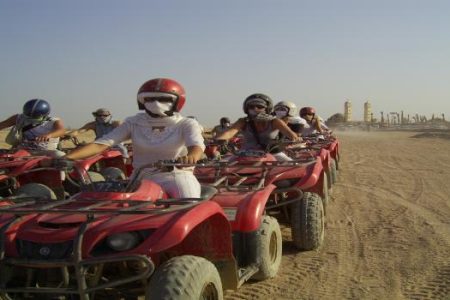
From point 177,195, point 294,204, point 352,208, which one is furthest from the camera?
point 352,208

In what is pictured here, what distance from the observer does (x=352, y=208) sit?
28.2ft

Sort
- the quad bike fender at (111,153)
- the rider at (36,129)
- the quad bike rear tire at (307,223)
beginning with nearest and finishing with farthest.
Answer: the quad bike rear tire at (307,223)
the rider at (36,129)
the quad bike fender at (111,153)

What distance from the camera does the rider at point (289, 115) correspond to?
994 cm

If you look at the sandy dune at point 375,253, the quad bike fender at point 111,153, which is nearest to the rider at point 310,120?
the sandy dune at point 375,253

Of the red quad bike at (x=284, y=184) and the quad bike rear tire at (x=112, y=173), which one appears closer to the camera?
the red quad bike at (x=284, y=184)

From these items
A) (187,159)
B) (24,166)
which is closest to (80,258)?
(187,159)

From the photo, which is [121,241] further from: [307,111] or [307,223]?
[307,111]

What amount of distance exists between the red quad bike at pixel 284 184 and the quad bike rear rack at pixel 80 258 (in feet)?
5.65

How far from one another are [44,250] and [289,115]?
7.33 m

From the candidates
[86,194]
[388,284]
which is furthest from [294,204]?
[86,194]

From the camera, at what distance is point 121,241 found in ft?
10.5

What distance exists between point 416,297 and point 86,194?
276cm

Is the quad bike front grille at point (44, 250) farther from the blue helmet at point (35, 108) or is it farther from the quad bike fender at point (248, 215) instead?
the blue helmet at point (35, 108)

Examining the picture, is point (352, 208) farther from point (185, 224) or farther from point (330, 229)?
point (185, 224)
